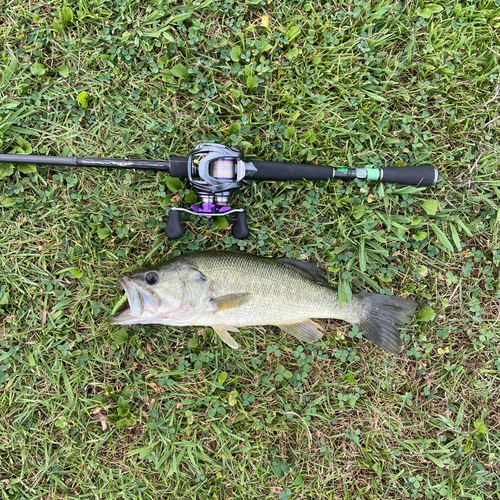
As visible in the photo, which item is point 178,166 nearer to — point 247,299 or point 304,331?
point 247,299

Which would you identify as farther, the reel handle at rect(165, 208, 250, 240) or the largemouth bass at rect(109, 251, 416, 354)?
the reel handle at rect(165, 208, 250, 240)

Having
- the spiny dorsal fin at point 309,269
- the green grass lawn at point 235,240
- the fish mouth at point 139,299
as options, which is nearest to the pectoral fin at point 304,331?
the green grass lawn at point 235,240

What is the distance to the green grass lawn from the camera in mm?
3180

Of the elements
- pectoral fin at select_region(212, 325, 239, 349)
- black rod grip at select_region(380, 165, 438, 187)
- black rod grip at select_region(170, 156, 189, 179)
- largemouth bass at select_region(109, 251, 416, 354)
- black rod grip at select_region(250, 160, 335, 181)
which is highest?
black rod grip at select_region(170, 156, 189, 179)

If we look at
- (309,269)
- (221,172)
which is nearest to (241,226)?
(221,172)

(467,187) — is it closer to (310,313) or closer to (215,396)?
(310,313)

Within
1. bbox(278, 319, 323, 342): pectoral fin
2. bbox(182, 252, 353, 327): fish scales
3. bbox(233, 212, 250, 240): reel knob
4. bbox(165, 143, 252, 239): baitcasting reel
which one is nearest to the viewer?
bbox(165, 143, 252, 239): baitcasting reel

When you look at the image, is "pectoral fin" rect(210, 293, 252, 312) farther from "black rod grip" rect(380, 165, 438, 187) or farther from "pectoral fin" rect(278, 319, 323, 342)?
"black rod grip" rect(380, 165, 438, 187)

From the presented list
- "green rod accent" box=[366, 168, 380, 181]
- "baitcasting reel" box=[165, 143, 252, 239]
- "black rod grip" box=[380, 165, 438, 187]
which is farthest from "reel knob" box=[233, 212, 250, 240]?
"black rod grip" box=[380, 165, 438, 187]

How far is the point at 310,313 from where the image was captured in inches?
121

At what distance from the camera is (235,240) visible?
10.5ft

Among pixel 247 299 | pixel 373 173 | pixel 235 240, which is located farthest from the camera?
pixel 235 240

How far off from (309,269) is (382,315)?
720 millimetres

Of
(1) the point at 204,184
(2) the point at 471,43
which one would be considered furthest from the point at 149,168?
(2) the point at 471,43
